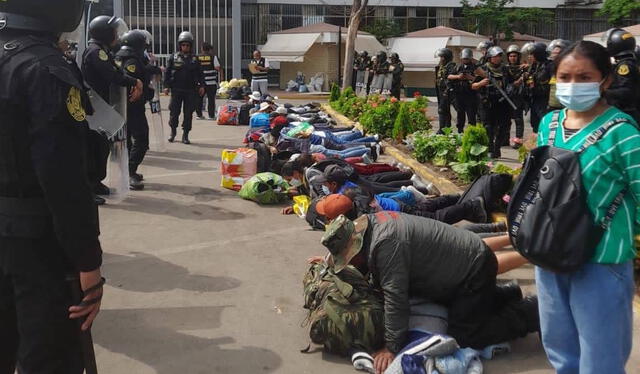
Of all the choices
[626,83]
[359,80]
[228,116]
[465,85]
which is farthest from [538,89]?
[359,80]

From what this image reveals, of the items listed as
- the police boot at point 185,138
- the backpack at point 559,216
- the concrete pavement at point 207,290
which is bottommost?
the concrete pavement at point 207,290

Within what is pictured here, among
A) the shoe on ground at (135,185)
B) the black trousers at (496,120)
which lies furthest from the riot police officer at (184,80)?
the black trousers at (496,120)

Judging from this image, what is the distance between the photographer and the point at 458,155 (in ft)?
24.8

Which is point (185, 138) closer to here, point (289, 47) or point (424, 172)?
point (424, 172)

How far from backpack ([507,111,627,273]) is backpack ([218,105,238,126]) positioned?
12.9 meters

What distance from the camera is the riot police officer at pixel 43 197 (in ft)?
7.15

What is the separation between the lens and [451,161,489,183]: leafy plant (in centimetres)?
695

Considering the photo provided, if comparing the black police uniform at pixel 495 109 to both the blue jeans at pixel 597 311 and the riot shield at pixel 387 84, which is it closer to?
the blue jeans at pixel 597 311

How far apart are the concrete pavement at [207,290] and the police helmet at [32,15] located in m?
2.00

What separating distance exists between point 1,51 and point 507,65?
9158 mm

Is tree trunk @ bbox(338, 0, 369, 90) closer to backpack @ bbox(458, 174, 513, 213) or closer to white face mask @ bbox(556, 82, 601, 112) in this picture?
backpack @ bbox(458, 174, 513, 213)

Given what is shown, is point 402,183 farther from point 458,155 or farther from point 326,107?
point 326,107

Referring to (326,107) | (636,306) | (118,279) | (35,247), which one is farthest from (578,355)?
(326,107)

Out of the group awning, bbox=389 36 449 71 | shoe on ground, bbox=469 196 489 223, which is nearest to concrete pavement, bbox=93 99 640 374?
shoe on ground, bbox=469 196 489 223
